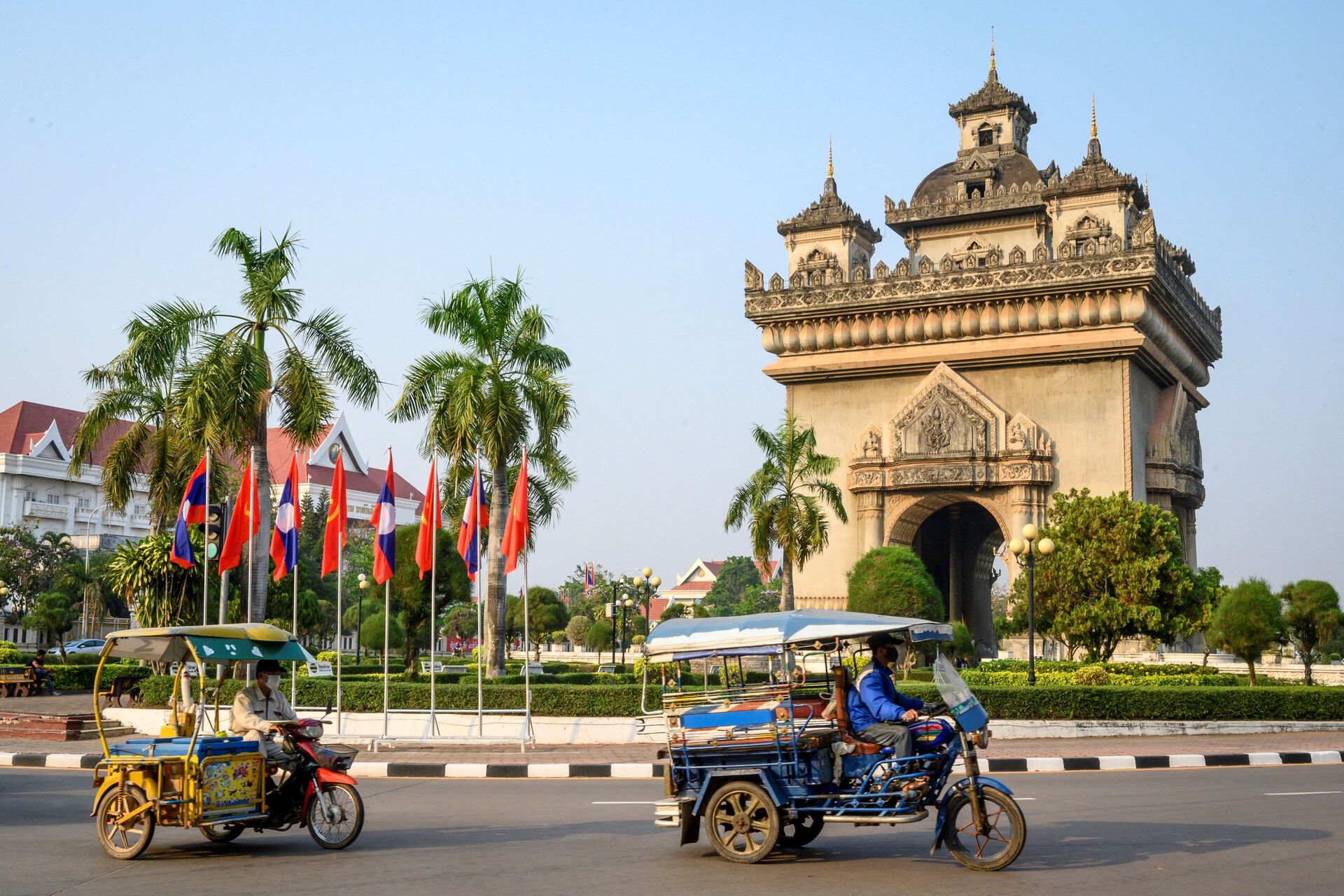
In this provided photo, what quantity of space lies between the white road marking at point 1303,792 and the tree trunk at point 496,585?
13625 mm

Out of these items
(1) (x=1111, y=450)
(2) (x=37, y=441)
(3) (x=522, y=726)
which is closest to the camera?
(3) (x=522, y=726)

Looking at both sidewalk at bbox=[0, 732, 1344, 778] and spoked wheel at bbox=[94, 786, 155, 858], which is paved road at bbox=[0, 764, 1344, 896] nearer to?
spoked wheel at bbox=[94, 786, 155, 858]

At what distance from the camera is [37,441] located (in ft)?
275

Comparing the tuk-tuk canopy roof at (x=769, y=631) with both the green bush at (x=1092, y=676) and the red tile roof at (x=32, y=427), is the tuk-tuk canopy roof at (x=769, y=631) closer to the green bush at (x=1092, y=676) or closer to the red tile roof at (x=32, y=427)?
the green bush at (x=1092, y=676)

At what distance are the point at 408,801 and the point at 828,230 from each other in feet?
104

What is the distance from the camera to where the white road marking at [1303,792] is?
12156mm

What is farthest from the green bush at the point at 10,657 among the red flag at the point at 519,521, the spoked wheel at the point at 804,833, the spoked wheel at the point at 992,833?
the spoked wheel at the point at 992,833

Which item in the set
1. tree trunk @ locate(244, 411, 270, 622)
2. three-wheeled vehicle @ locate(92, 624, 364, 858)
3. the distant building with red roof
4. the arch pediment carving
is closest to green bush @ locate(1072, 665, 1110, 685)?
the arch pediment carving

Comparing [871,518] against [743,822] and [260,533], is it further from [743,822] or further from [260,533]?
[743,822]

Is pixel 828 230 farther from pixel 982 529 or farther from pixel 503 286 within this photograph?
pixel 503 286

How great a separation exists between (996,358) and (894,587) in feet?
27.1

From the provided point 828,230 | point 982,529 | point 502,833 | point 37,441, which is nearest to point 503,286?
point 502,833

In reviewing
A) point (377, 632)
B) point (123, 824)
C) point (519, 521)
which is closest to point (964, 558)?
point (377, 632)

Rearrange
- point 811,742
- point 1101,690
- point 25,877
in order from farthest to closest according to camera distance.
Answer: point 1101,690 → point 811,742 → point 25,877
